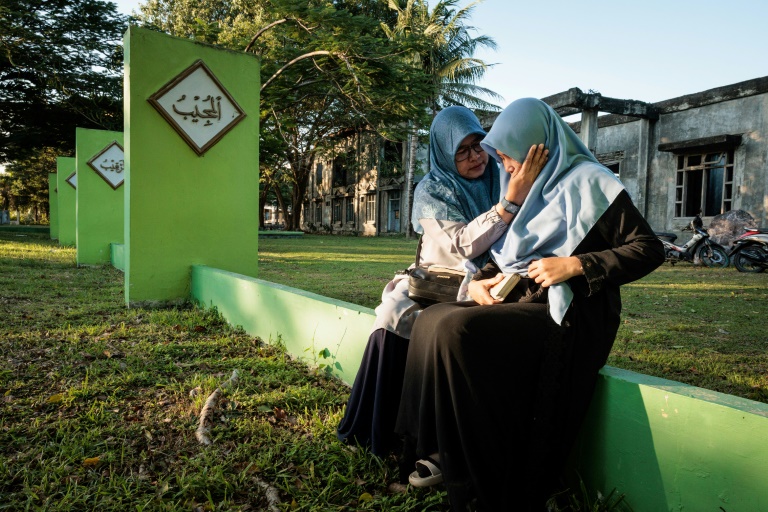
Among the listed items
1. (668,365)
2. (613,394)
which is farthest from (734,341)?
(613,394)

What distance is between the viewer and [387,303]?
2.26 meters

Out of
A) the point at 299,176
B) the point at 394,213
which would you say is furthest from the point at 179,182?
the point at 299,176

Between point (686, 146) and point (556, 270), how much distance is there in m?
13.3

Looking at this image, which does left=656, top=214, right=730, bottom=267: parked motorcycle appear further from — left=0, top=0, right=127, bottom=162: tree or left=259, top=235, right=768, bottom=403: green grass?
left=0, top=0, right=127, bottom=162: tree

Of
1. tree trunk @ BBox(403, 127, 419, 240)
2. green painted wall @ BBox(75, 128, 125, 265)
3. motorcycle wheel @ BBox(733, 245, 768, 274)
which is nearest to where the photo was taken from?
motorcycle wheel @ BBox(733, 245, 768, 274)

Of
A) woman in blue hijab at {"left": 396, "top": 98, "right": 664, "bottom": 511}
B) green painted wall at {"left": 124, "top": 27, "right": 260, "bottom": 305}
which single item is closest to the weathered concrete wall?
green painted wall at {"left": 124, "top": 27, "right": 260, "bottom": 305}

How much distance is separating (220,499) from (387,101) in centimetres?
876

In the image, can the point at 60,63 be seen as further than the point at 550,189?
Yes

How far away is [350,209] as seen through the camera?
31031 millimetres

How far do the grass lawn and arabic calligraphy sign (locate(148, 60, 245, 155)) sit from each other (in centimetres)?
174

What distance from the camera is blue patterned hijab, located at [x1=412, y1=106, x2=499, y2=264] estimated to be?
7.68 feet

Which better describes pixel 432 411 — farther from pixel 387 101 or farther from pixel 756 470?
pixel 387 101

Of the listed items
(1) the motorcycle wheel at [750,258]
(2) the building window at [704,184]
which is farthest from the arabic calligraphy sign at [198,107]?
Answer: (2) the building window at [704,184]

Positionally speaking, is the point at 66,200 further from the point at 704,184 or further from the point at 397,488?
the point at 704,184
